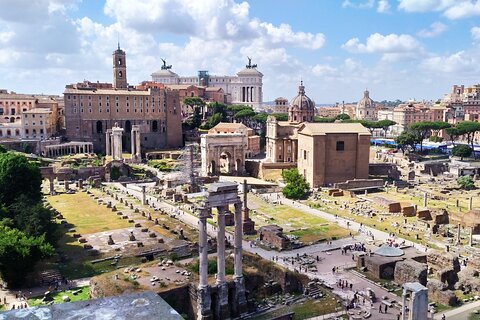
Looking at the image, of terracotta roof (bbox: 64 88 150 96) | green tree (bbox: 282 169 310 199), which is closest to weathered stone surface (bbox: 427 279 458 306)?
green tree (bbox: 282 169 310 199)

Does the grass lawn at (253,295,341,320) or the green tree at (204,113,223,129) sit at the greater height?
the green tree at (204,113,223,129)

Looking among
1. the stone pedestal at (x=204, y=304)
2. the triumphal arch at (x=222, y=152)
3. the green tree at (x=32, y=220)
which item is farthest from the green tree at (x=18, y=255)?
the triumphal arch at (x=222, y=152)

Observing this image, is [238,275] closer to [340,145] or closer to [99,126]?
[340,145]

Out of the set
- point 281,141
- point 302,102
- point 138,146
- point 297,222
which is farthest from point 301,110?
point 297,222

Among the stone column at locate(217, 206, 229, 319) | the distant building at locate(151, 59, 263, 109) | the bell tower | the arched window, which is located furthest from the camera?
the distant building at locate(151, 59, 263, 109)

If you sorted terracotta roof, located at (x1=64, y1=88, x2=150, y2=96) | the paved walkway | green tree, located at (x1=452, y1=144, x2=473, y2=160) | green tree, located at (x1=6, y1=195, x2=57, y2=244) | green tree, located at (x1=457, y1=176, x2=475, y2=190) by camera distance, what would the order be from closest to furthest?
the paved walkway
green tree, located at (x1=6, y1=195, x2=57, y2=244)
green tree, located at (x1=457, y1=176, x2=475, y2=190)
green tree, located at (x1=452, y1=144, x2=473, y2=160)
terracotta roof, located at (x1=64, y1=88, x2=150, y2=96)

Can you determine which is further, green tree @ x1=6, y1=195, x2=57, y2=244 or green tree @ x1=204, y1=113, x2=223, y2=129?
green tree @ x1=204, y1=113, x2=223, y2=129

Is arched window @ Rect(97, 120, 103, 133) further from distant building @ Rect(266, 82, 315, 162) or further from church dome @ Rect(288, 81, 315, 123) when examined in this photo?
church dome @ Rect(288, 81, 315, 123)
